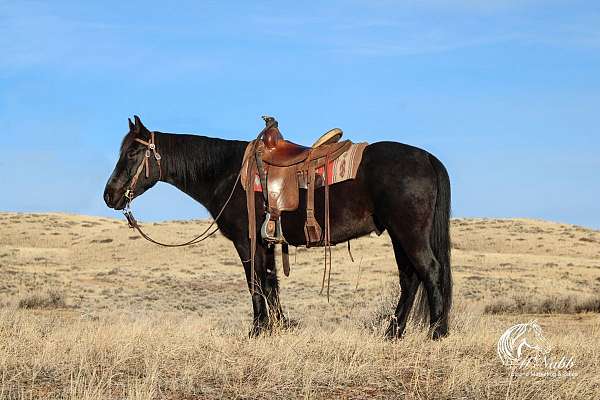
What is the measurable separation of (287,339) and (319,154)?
97.1 inches

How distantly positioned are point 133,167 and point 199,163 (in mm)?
923

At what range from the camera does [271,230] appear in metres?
9.05

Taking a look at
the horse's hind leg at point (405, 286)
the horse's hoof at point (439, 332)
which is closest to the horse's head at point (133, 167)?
the horse's hind leg at point (405, 286)

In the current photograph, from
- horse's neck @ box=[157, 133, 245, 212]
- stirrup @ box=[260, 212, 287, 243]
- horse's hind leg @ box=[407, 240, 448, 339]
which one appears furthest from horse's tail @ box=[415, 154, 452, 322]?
horse's neck @ box=[157, 133, 245, 212]

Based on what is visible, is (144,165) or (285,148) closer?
(285,148)

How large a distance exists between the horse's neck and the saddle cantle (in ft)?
1.88

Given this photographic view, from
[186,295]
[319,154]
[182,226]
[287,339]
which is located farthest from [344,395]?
[182,226]

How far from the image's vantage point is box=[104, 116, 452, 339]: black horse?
28.3ft

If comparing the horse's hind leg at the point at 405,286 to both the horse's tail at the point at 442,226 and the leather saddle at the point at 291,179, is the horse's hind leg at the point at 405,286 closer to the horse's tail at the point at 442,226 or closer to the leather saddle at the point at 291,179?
the horse's tail at the point at 442,226

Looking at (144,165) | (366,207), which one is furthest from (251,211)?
(144,165)

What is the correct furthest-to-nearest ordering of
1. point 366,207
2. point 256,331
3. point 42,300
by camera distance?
point 42,300
point 256,331
point 366,207

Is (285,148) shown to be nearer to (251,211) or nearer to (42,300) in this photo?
(251,211)

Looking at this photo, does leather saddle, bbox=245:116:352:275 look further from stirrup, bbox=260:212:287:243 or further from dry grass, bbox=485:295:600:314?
dry grass, bbox=485:295:600:314

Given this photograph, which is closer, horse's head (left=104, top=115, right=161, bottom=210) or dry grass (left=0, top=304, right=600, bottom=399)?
dry grass (left=0, top=304, right=600, bottom=399)
